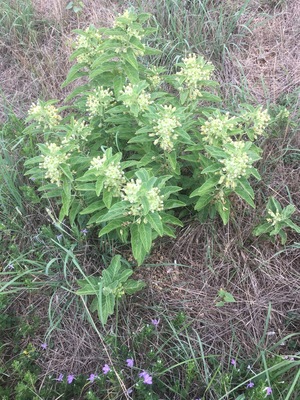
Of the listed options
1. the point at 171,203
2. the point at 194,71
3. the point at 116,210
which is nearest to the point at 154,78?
the point at 194,71

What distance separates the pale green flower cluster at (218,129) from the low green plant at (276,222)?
0.60 meters

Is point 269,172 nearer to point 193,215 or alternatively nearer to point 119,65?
point 193,215

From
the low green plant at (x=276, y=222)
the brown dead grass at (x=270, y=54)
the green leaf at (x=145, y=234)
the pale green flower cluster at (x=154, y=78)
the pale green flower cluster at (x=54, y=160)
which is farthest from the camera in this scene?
the brown dead grass at (x=270, y=54)

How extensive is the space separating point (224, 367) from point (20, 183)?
198cm

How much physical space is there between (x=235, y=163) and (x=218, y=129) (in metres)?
0.28

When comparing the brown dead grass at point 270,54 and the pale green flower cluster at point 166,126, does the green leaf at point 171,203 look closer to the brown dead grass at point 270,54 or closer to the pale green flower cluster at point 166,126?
the pale green flower cluster at point 166,126

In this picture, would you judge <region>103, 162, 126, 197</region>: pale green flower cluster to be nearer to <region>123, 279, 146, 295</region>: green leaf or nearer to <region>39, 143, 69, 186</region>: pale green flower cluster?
<region>39, 143, 69, 186</region>: pale green flower cluster

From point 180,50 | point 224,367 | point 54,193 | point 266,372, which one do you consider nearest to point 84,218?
point 54,193

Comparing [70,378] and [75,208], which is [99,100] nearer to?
[75,208]

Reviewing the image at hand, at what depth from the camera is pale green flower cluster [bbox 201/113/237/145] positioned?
2.18 m

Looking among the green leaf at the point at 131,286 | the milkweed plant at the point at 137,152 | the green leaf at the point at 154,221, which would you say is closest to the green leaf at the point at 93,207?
Answer: the milkweed plant at the point at 137,152

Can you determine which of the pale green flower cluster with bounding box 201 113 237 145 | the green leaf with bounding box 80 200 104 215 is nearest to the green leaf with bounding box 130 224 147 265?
the green leaf with bounding box 80 200 104 215

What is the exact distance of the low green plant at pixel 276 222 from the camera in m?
2.43

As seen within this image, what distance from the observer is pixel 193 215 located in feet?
8.83
